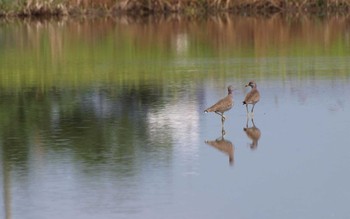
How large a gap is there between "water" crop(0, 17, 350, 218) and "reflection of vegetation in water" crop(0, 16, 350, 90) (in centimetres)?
6

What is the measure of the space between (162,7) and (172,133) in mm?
31099

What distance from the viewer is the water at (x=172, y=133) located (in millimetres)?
10938

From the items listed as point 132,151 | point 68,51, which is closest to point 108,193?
point 132,151

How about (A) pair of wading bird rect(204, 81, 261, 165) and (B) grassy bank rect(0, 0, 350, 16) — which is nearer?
(A) pair of wading bird rect(204, 81, 261, 165)

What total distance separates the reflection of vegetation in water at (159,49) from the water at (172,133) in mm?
64

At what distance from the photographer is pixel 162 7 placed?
4566 centimetres

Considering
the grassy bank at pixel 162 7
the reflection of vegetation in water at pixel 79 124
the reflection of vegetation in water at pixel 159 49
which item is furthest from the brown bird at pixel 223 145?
the grassy bank at pixel 162 7

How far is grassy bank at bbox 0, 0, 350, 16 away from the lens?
44500 mm

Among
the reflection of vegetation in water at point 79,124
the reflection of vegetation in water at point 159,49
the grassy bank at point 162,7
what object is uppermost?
the reflection of vegetation in water at point 79,124

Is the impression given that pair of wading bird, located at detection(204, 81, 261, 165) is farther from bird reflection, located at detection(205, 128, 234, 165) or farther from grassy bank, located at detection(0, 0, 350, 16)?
grassy bank, located at detection(0, 0, 350, 16)

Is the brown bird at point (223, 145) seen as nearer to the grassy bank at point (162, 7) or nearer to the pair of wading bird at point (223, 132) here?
the pair of wading bird at point (223, 132)

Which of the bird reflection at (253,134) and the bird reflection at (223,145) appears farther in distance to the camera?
the bird reflection at (253,134)

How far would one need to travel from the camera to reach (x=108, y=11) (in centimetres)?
4556

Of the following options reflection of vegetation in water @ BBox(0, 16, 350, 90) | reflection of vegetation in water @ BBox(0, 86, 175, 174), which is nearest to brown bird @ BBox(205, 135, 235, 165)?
reflection of vegetation in water @ BBox(0, 86, 175, 174)
